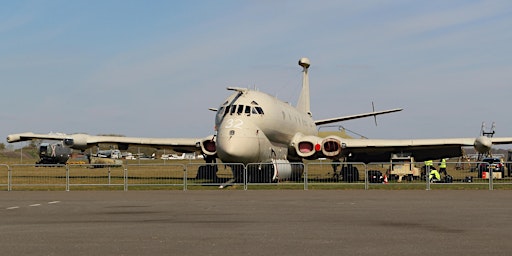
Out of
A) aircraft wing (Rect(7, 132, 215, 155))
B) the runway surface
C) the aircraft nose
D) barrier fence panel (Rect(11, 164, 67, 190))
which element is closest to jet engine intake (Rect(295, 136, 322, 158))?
aircraft wing (Rect(7, 132, 215, 155))

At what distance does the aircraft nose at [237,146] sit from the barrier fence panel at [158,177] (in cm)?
174

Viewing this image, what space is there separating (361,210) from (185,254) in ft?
25.6

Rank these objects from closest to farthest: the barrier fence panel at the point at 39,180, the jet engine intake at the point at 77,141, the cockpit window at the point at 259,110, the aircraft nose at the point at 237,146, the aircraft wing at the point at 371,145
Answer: the aircraft nose at the point at 237,146, the barrier fence panel at the point at 39,180, the cockpit window at the point at 259,110, the aircraft wing at the point at 371,145, the jet engine intake at the point at 77,141

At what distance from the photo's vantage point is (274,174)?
2858 cm

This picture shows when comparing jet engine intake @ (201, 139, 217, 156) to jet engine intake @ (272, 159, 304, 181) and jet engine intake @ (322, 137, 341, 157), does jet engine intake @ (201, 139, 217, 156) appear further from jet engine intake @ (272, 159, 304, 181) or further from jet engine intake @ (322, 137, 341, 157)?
jet engine intake @ (322, 137, 341, 157)

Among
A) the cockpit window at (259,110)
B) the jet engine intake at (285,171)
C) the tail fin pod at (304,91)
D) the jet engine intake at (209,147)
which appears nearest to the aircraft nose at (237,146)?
the jet engine intake at (285,171)

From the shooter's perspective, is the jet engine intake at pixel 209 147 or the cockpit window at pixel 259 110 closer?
the cockpit window at pixel 259 110

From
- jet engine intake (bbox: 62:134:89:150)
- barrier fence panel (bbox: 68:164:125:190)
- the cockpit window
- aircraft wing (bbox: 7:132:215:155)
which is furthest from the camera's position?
jet engine intake (bbox: 62:134:89:150)

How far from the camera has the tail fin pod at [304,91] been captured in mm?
49344

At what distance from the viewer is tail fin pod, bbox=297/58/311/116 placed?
162 ft

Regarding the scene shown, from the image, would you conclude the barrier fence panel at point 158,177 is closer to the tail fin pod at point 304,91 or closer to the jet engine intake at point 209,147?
the jet engine intake at point 209,147

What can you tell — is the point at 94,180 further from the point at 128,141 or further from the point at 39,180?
the point at 128,141

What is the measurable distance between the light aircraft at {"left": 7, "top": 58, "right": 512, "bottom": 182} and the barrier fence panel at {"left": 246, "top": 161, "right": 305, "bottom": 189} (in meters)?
0.04

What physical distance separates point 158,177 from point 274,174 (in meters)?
13.1
